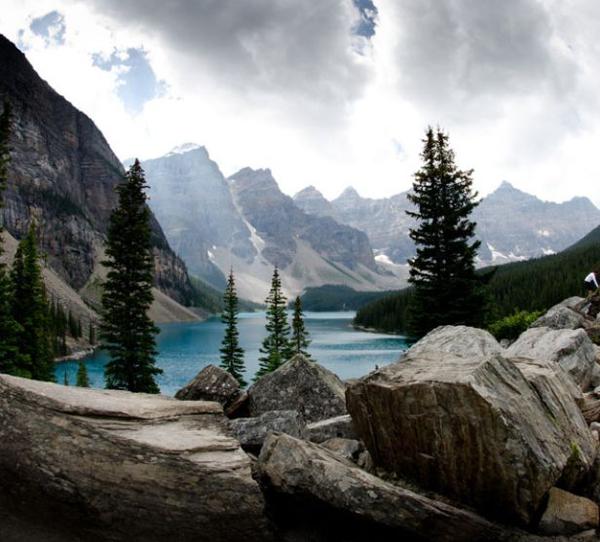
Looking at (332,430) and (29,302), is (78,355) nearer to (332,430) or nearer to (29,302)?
(29,302)

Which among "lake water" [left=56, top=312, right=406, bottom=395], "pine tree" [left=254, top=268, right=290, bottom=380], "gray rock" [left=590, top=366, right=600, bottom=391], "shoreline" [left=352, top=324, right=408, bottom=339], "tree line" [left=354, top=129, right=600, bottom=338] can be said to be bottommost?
"shoreline" [left=352, top=324, right=408, bottom=339]

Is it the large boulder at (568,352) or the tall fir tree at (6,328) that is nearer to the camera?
the large boulder at (568,352)

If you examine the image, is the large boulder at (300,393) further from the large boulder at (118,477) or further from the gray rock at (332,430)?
the large boulder at (118,477)

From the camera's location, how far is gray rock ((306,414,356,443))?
10.7 metres

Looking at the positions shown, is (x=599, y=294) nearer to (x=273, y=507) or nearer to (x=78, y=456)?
(x=273, y=507)

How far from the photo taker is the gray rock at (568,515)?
682cm

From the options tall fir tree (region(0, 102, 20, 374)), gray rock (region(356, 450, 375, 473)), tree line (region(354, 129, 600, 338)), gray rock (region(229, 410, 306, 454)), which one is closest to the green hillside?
tree line (region(354, 129, 600, 338))

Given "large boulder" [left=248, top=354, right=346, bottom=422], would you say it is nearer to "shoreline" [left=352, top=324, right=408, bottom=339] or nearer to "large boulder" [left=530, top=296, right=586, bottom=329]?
"large boulder" [left=530, top=296, right=586, bottom=329]

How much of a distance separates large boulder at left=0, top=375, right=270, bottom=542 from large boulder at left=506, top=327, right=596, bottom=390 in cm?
900

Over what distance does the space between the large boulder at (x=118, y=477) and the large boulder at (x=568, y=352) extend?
9.00 m

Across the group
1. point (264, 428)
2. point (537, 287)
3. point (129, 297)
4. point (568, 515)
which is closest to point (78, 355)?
point (129, 297)

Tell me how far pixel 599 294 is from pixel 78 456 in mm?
27531

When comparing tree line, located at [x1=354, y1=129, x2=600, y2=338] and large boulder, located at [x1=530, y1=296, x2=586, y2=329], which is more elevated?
tree line, located at [x1=354, y1=129, x2=600, y2=338]

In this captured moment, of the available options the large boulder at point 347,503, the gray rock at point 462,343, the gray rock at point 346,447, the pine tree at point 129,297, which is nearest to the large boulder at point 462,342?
the gray rock at point 462,343
